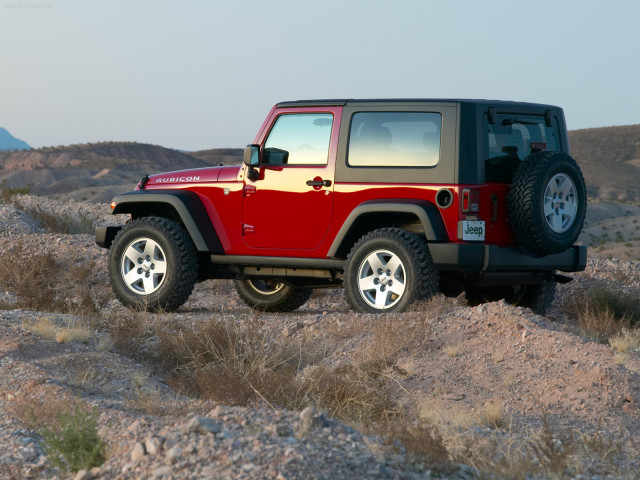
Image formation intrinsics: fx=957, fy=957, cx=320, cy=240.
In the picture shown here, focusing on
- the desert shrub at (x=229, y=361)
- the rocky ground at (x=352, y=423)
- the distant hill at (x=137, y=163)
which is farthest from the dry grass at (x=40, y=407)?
the distant hill at (x=137, y=163)

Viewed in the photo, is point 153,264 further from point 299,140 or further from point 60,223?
point 60,223

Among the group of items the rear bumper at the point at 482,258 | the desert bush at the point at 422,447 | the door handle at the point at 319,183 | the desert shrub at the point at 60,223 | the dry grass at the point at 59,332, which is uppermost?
the door handle at the point at 319,183

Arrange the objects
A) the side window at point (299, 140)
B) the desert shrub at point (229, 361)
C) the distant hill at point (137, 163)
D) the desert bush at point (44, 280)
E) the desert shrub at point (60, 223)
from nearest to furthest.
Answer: the desert shrub at point (229, 361)
the side window at point (299, 140)
the desert bush at point (44, 280)
the desert shrub at point (60, 223)
the distant hill at point (137, 163)

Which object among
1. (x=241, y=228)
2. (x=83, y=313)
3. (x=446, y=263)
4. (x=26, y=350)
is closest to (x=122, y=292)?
(x=83, y=313)

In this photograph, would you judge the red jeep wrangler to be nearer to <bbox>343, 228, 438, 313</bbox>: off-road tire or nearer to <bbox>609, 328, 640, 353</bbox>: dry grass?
<bbox>343, 228, 438, 313</bbox>: off-road tire

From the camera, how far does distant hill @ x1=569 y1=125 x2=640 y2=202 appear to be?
261 feet

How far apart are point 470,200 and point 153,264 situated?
3619 mm

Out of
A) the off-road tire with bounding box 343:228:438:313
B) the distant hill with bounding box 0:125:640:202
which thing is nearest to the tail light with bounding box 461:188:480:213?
the off-road tire with bounding box 343:228:438:313

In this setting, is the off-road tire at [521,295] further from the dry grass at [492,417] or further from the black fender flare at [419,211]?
the dry grass at [492,417]

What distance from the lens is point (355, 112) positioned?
356 inches

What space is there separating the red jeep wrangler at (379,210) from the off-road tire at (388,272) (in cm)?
1

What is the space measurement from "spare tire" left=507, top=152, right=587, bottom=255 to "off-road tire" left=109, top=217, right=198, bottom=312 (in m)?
3.42

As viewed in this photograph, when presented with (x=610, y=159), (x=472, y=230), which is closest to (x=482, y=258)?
(x=472, y=230)

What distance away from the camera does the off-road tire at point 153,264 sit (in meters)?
9.86
